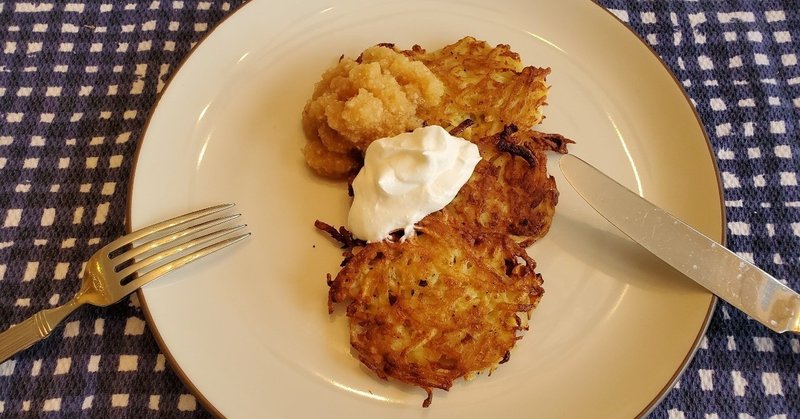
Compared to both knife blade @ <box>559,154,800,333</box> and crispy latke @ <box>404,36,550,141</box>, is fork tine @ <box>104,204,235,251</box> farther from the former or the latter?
knife blade @ <box>559,154,800,333</box>

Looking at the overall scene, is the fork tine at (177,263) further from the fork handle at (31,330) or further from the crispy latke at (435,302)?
the crispy latke at (435,302)

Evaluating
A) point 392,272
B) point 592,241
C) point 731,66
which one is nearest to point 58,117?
point 392,272

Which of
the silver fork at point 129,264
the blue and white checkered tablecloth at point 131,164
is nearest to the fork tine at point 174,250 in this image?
the silver fork at point 129,264

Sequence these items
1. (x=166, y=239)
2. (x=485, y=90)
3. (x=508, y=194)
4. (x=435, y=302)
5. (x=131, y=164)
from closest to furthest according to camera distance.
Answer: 1. (x=435, y=302)
2. (x=166, y=239)
3. (x=508, y=194)
4. (x=485, y=90)
5. (x=131, y=164)

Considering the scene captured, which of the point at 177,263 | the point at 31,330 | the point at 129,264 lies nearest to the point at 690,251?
the point at 177,263

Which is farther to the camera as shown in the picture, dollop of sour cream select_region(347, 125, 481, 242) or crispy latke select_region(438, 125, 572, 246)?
crispy latke select_region(438, 125, 572, 246)

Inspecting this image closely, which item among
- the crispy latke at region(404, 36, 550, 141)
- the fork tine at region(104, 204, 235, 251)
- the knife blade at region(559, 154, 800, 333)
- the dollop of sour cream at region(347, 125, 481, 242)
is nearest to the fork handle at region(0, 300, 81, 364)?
the fork tine at region(104, 204, 235, 251)

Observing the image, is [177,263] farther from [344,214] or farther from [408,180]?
[408,180]
